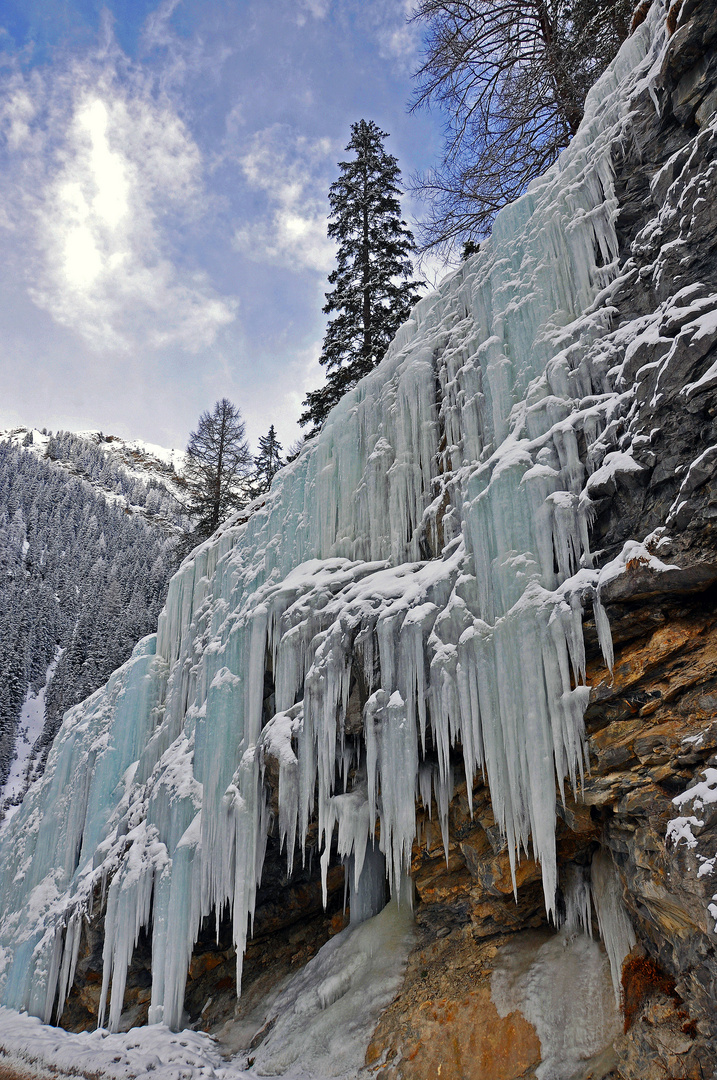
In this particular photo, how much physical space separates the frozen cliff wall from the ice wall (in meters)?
0.03

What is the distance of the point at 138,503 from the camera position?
10175 cm

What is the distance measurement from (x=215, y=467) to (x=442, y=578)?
15.2 m

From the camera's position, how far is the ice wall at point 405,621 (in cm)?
521

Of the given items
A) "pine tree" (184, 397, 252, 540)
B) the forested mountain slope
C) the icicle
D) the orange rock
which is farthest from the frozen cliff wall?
the forested mountain slope

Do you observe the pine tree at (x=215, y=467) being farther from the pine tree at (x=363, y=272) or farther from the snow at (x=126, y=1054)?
the snow at (x=126, y=1054)

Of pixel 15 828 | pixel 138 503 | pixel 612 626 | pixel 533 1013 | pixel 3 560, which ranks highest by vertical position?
pixel 138 503

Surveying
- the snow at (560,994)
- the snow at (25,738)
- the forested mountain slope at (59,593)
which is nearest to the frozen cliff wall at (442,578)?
the snow at (560,994)

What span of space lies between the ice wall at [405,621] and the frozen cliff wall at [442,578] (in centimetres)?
3

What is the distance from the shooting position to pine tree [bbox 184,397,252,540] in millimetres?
19094

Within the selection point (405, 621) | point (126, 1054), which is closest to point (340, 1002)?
point (126, 1054)

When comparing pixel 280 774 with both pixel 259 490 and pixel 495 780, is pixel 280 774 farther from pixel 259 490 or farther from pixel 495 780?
pixel 259 490

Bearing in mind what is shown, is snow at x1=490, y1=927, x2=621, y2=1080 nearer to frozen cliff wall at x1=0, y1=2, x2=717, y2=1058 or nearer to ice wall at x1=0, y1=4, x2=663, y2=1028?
frozen cliff wall at x1=0, y1=2, x2=717, y2=1058

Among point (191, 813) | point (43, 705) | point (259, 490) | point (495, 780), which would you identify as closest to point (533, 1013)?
point (495, 780)

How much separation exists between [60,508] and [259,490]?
194ft
